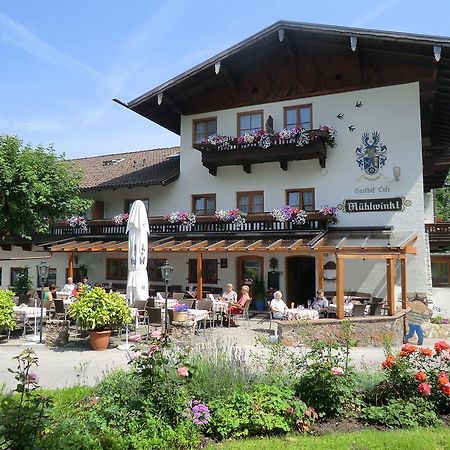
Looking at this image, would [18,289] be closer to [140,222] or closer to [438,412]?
[140,222]

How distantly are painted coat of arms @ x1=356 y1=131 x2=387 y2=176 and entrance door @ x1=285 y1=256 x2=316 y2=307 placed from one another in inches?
154

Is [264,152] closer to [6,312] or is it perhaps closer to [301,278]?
[301,278]

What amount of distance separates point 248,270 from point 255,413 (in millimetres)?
13430

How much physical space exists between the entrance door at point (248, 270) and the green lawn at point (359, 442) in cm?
1317

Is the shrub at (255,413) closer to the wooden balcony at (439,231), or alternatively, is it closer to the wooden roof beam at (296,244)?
the wooden roof beam at (296,244)

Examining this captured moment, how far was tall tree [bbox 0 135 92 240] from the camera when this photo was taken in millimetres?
17375

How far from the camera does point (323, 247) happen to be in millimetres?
13930

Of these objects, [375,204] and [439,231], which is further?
[439,231]

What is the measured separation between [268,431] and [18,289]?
18434 millimetres

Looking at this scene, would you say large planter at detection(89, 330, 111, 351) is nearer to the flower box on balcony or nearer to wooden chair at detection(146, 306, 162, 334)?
wooden chair at detection(146, 306, 162, 334)

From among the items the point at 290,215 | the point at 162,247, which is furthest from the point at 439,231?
the point at 162,247

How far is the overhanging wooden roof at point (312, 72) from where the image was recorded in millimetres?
15867

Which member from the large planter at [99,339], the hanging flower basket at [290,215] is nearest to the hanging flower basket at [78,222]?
the hanging flower basket at [290,215]

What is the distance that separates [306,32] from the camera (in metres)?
16.8
